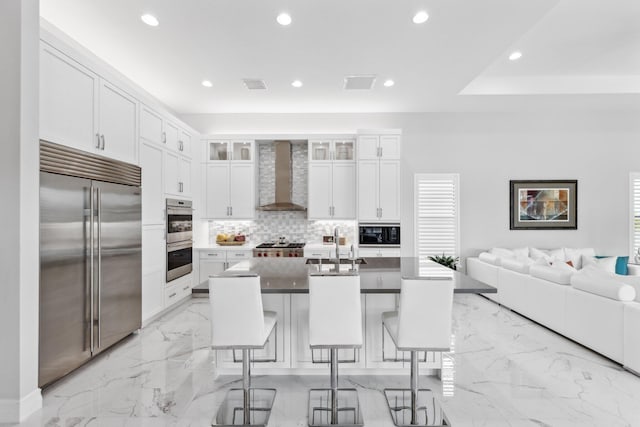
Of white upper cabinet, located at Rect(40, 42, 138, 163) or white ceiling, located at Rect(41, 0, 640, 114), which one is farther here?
white ceiling, located at Rect(41, 0, 640, 114)

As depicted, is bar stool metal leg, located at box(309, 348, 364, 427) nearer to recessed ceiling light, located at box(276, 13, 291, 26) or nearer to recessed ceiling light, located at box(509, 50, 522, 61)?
recessed ceiling light, located at box(276, 13, 291, 26)

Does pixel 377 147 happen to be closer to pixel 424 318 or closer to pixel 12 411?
pixel 424 318

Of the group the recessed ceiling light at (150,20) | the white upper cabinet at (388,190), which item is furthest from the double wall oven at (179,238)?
the white upper cabinet at (388,190)

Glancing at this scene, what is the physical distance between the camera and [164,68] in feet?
14.2

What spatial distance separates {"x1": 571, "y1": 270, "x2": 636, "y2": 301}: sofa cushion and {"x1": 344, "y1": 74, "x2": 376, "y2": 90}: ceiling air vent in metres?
3.22

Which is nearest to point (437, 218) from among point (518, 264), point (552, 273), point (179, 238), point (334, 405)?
point (518, 264)

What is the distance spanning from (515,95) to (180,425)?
5764mm

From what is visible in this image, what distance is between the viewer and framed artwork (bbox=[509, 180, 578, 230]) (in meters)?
6.15

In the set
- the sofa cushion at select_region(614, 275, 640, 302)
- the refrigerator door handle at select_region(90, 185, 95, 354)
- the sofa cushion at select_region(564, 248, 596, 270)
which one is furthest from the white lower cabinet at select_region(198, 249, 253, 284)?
the sofa cushion at select_region(564, 248, 596, 270)

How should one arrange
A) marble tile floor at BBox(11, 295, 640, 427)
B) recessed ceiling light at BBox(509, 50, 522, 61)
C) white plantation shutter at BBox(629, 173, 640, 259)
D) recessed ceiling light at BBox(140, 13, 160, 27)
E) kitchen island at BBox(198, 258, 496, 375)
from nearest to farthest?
marble tile floor at BBox(11, 295, 640, 427)
kitchen island at BBox(198, 258, 496, 375)
recessed ceiling light at BBox(140, 13, 160, 27)
recessed ceiling light at BBox(509, 50, 522, 61)
white plantation shutter at BBox(629, 173, 640, 259)

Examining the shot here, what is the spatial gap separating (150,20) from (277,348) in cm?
312

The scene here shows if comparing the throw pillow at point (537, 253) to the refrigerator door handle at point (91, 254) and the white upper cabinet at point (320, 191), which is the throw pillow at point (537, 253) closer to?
the white upper cabinet at point (320, 191)

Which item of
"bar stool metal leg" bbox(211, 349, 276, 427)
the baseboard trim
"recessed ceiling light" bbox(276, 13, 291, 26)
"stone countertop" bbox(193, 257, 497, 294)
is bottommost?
"bar stool metal leg" bbox(211, 349, 276, 427)

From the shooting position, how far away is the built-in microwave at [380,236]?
5602 mm
